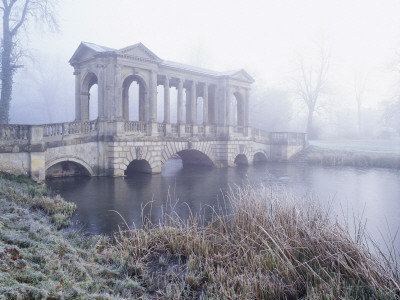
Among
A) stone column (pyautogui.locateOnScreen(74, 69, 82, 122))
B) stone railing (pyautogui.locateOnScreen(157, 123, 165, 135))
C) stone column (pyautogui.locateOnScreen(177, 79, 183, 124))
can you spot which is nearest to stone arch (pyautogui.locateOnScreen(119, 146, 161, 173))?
stone railing (pyautogui.locateOnScreen(157, 123, 165, 135))

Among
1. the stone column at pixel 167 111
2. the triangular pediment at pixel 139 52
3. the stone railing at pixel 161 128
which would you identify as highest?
the triangular pediment at pixel 139 52

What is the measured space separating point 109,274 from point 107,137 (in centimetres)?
1332

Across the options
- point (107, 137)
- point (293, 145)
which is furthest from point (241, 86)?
point (107, 137)

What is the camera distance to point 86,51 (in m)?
19.2

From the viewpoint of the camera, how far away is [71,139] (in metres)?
16.6

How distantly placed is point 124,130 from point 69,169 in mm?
3863

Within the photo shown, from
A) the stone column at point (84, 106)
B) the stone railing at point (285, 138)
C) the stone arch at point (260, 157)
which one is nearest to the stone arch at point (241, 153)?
the stone arch at point (260, 157)

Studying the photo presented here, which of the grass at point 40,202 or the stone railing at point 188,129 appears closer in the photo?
the grass at point 40,202

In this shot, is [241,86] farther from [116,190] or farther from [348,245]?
[348,245]

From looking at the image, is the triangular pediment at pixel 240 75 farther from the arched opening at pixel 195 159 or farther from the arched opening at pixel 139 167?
the arched opening at pixel 139 167

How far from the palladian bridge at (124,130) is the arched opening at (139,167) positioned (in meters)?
0.06

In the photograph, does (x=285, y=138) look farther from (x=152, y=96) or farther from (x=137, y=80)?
(x=137, y=80)

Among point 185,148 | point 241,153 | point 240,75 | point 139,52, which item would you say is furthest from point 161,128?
point 240,75

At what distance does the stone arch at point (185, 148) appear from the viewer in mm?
21047
